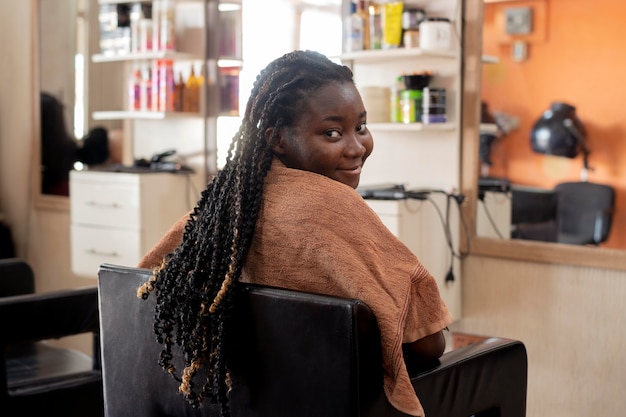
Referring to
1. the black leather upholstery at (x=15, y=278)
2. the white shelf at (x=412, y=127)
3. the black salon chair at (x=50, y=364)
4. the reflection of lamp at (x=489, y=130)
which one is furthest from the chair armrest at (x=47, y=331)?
the reflection of lamp at (x=489, y=130)

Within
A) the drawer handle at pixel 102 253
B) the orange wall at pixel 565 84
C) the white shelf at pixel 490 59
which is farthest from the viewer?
the drawer handle at pixel 102 253

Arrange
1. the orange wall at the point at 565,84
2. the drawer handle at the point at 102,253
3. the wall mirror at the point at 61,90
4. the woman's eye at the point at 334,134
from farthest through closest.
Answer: the wall mirror at the point at 61,90
the drawer handle at the point at 102,253
the orange wall at the point at 565,84
the woman's eye at the point at 334,134

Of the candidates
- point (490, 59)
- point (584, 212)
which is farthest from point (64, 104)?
point (584, 212)

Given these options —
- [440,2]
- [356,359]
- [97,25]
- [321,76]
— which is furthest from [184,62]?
[356,359]

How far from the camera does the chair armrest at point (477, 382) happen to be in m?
1.62

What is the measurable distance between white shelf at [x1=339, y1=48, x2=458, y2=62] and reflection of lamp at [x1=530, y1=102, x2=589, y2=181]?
42cm

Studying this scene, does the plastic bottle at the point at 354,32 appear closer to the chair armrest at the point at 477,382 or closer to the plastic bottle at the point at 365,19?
the plastic bottle at the point at 365,19

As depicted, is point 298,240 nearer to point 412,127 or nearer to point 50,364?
point 50,364

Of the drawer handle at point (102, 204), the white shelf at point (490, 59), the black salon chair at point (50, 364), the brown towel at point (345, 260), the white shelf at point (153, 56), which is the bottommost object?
the black salon chair at point (50, 364)

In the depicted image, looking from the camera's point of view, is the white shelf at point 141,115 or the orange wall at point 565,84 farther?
the white shelf at point 141,115

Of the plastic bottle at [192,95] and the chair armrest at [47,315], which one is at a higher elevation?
the plastic bottle at [192,95]

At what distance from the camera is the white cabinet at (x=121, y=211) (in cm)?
365

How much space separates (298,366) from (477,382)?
450mm

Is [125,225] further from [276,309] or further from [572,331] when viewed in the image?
[276,309]
